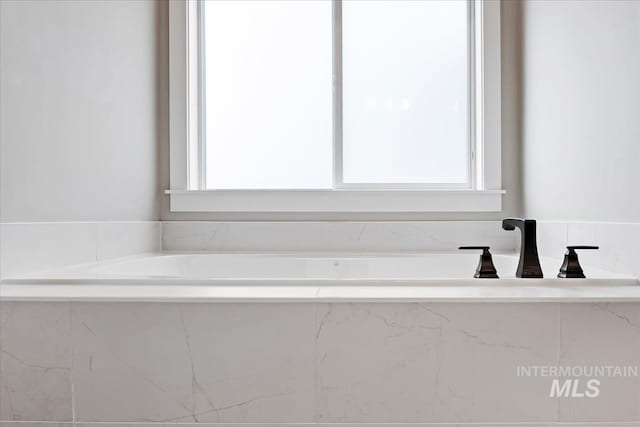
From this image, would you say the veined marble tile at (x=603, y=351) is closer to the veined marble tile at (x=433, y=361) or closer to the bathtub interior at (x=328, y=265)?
the veined marble tile at (x=433, y=361)

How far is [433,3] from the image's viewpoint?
Result: 2.29 m

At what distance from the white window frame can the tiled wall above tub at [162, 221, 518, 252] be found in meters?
0.07

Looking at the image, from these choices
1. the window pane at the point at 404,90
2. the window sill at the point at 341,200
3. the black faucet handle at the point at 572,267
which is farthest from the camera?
the window pane at the point at 404,90

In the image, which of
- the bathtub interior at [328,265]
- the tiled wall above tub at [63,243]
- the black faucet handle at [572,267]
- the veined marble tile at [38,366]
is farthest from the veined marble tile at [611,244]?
the tiled wall above tub at [63,243]

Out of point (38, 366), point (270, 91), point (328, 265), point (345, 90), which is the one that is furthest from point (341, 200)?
point (38, 366)

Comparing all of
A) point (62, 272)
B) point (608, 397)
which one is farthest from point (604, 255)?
point (62, 272)

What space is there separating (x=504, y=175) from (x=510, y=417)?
55.0 inches

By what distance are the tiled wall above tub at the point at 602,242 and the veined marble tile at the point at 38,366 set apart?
1383 millimetres

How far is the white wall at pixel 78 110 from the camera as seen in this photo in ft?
4.45

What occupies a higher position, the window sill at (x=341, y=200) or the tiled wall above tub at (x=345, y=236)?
the window sill at (x=341, y=200)

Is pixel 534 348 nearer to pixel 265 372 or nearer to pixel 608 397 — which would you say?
pixel 608 397

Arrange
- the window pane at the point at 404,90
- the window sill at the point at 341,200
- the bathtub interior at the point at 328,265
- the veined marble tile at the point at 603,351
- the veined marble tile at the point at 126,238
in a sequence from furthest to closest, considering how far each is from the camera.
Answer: the window pane at the point at 404,90
the window sill at the point at 341,200
the bathtub interior at the point at 328,265
the veined marble tile at the point at 126,238
the veined marble tile at the point at 603,351

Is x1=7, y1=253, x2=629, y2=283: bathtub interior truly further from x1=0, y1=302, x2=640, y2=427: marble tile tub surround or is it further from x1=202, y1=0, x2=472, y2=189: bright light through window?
x1=0, y1=302, x2=640, y2=427: marble tile tub surround

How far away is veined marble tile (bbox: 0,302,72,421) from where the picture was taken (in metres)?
1.05
